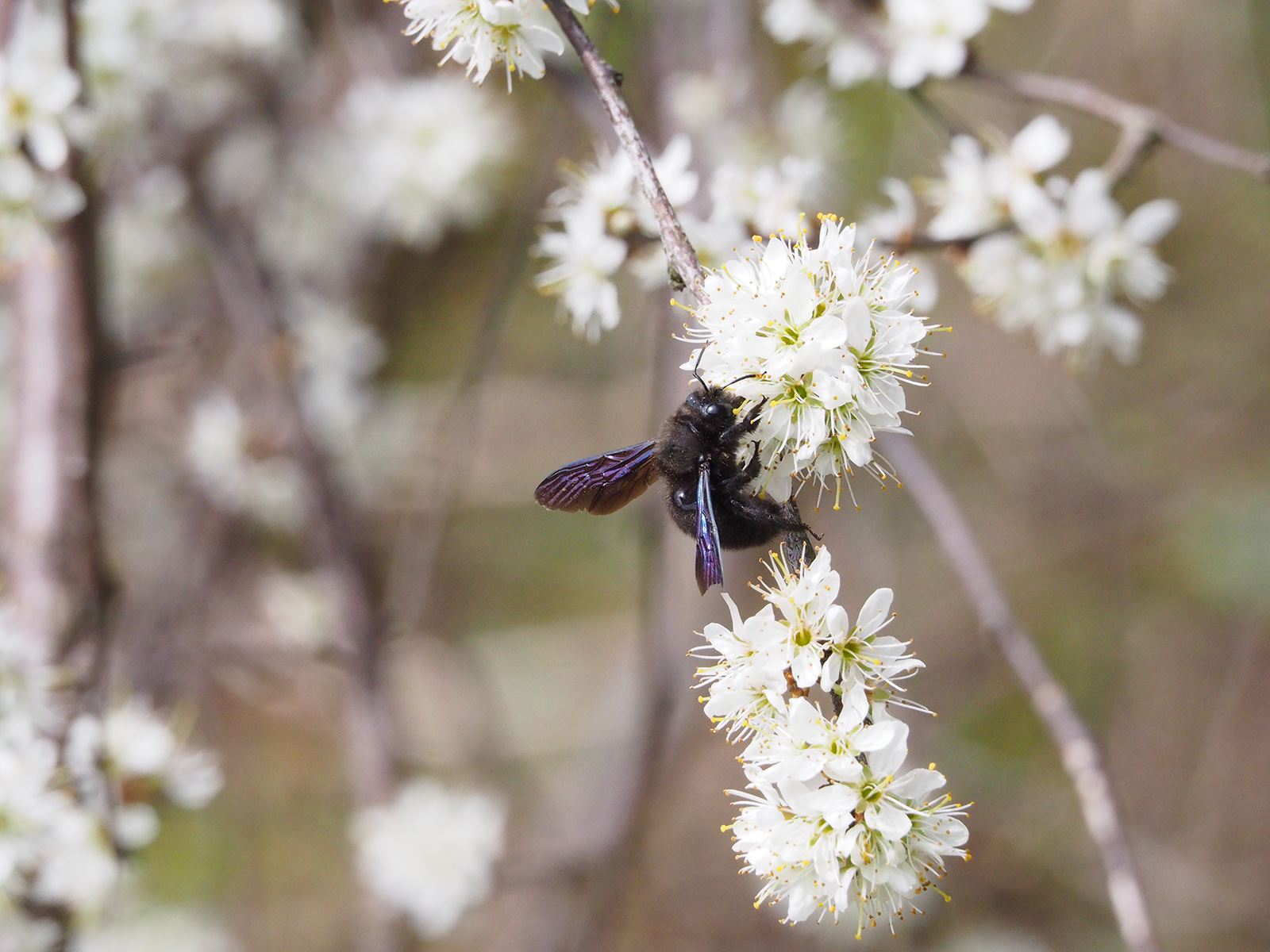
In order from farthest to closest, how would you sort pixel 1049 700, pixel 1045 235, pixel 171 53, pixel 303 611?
pixel 303 611
pixel 171 53
pixel 1045 235
pixel 1049 700

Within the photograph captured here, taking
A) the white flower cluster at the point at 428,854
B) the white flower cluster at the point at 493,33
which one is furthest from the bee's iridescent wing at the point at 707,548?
the white flower cluster at the point at 428,854

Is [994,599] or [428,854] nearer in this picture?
[994,599]

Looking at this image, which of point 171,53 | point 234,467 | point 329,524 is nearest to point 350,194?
point 171,53

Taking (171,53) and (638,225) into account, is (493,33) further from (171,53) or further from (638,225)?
(171,53)

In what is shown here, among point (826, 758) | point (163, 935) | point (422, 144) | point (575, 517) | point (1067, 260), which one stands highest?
point (575, 517)

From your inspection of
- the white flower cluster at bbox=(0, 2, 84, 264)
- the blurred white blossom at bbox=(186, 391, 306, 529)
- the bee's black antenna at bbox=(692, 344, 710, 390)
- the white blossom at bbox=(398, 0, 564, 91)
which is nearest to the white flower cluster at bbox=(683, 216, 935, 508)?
the bee's black antenna at bbox=(692, 344, 710, 390)

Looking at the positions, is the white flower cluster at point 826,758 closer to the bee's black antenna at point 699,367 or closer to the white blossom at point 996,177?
the bee's black antenna at point 699,367

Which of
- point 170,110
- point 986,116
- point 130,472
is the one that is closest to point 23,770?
point 170,110
